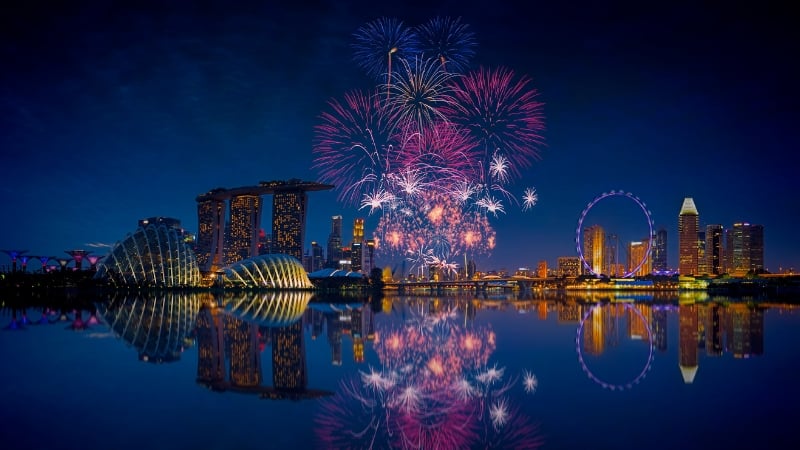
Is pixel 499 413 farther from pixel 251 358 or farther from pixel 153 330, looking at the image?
pixel 153 330

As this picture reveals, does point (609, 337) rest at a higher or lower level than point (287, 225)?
lower

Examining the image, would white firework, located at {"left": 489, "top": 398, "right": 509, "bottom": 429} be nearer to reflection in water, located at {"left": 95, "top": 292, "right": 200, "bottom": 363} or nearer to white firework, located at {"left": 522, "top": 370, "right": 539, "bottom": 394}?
white firework, located at {"left": 522, "top": 370, "right": 539, "bottom": 394}

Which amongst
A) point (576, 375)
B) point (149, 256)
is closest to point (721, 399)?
point (576, 375)

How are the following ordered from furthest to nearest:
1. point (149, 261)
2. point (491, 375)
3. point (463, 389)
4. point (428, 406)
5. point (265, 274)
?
point (265, 274), point (149, 261), point (491, 375), point (463, 389), point (428, 406)

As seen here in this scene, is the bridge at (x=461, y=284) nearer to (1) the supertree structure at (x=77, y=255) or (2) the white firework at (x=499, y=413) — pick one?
(1) the supertree structure at (x=77, y=255)

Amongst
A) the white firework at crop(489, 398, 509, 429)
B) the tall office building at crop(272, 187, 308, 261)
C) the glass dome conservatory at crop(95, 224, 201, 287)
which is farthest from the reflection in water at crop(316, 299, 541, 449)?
the tall office building at crop(272, 187, 308, 261)

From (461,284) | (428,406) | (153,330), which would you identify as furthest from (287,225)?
(428,406)

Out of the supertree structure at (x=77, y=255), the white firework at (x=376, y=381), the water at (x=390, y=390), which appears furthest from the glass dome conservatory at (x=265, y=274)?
the supertree structure at (x=77, y=255)
